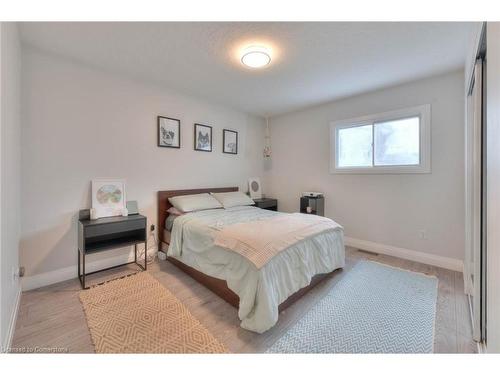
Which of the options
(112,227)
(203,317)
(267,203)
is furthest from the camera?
(267,203)

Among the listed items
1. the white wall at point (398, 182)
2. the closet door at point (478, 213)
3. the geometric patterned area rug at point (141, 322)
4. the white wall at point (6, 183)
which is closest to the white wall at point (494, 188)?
the closet door at point (478, 213)

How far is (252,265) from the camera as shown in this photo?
1650 millimetres

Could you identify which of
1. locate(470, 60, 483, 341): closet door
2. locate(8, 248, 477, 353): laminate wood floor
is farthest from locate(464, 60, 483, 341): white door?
locate(8, 248, 477, 353): laminate wood floor

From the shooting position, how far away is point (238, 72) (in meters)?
2.65

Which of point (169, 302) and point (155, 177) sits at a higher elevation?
point (155, 177)

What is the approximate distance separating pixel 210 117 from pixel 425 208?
350cm

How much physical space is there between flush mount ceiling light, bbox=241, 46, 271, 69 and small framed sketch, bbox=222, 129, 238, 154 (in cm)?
174

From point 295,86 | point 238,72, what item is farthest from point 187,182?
point 295,86

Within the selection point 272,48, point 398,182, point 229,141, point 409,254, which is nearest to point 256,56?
point 272,48

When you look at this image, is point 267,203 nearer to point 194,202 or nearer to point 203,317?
point 194,202

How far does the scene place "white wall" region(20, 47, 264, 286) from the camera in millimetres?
2189

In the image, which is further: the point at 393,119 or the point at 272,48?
the point at 393,119

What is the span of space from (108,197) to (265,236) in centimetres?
204

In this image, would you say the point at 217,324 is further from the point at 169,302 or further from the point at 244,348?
the point at 169,302
